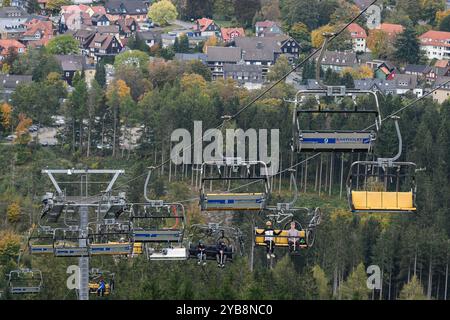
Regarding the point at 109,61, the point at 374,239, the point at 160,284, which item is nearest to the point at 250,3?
the point at 109,61

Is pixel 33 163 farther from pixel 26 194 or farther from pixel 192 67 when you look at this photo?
pixel 192 67

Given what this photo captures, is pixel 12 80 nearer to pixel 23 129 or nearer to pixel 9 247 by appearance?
pixel 23 129

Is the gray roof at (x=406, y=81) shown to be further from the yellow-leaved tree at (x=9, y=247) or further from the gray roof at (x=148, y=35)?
the yellow-leaved tree at (x=9, y=247)

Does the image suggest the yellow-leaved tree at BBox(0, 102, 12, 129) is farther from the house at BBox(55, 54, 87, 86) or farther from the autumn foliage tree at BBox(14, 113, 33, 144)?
the house at BBox(55, 54, 87, 86)

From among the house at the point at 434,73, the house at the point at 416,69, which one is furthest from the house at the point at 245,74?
the house at the point at 434,73

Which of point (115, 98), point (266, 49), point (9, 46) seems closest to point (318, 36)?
point (266, 49)

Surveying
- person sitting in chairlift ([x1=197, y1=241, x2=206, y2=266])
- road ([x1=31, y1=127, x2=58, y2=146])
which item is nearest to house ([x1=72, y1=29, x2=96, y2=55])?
road ([x1=31, y1=127, x2=58, y2=146])
